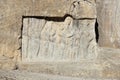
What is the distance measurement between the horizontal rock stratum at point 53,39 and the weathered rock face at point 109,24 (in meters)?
0.55

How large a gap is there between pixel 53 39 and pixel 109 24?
1.91 meters

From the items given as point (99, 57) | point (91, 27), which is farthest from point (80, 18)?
point (99, 57)

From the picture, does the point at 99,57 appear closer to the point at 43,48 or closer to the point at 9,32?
the point at 43,48

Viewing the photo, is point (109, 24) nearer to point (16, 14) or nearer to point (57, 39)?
point (57, 39)

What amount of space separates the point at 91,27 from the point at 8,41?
2.23 m

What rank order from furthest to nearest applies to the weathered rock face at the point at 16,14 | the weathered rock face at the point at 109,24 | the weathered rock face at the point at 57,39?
the weathered rock face at the point at 109,24, the weathered rock face at the point at 57,39, the weathered rock face at the point at 16,14

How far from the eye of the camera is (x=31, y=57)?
9.77 metres

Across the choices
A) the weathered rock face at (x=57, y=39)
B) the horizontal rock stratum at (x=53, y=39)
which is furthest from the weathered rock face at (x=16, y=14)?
the weathered rock face at (x=57, y=39)

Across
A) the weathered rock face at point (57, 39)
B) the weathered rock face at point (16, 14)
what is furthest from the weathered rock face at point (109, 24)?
the weathered rock face at point (16, 14)

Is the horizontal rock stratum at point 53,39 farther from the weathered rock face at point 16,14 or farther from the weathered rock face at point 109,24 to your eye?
the weathered rock face at point 109,24

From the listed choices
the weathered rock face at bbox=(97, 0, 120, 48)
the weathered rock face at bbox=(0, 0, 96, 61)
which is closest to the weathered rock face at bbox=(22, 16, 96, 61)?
the weathered rock face at bbox=(0, 0, 96, 61)

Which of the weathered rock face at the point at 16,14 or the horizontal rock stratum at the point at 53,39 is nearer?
the horizontal rock stratum at the point at 53,39

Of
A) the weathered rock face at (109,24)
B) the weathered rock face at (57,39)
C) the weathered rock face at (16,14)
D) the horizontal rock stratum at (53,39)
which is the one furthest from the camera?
the weathered rock face at (109,24)

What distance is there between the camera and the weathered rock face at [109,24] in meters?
10.7
